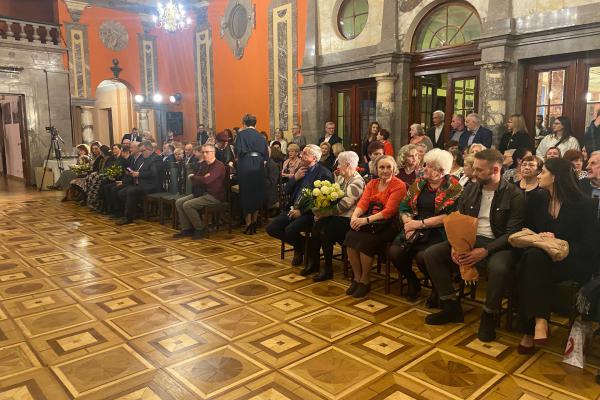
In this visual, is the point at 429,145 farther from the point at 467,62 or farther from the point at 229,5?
the point at 229,5

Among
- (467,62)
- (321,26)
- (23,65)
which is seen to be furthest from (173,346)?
(23,65)

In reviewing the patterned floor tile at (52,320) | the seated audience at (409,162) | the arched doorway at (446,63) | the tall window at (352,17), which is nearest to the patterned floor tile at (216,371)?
the patterned floor tile at (52,320)

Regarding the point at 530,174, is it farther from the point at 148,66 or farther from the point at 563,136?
the point at 148,66

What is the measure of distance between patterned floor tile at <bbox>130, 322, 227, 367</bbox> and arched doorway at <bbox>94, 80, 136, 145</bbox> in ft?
46.0

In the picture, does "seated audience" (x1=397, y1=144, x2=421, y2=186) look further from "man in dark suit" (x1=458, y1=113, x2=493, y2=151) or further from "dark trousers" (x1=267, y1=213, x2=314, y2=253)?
"man in dark suit" (x1=458, y1=113, x2=493, y2=151)

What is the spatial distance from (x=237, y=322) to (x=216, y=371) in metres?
0.68

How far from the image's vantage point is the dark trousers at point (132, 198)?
22.3 feet

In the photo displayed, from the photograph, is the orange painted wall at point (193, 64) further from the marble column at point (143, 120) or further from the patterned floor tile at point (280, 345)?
the patterned floor tile at point (280, 345)

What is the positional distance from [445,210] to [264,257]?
6.95 feet

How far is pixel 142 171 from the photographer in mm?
6922

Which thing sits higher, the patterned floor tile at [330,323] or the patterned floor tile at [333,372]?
the patterned floor tile at [330,323]

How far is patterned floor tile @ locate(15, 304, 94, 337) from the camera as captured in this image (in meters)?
3.18

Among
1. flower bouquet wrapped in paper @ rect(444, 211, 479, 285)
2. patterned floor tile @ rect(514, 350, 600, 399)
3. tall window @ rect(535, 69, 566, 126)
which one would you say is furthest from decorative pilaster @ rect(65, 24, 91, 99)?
patterned floor tile @ rect(514, 350, 600, 399)

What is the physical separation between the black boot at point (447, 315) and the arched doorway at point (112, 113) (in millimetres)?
14597
